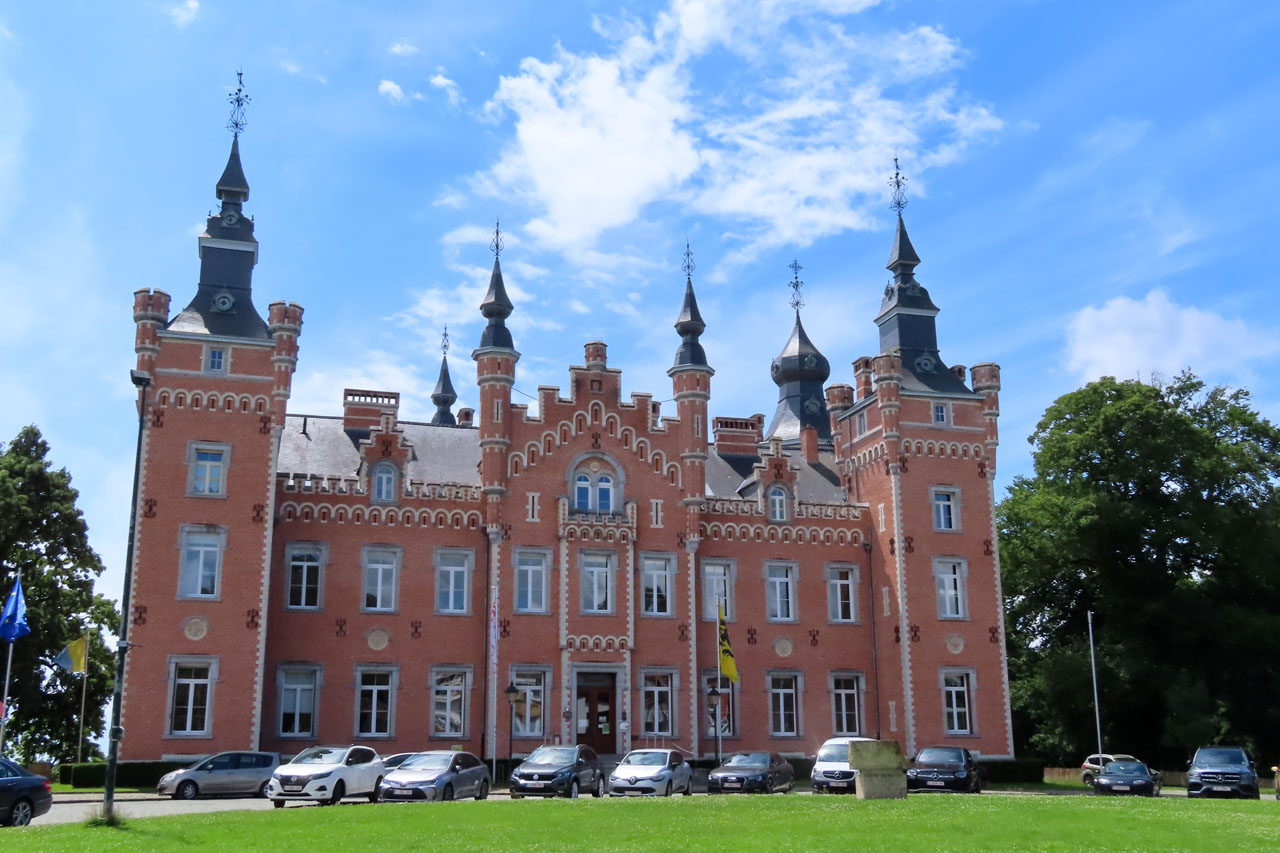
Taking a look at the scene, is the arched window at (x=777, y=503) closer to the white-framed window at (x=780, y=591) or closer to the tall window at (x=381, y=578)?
the white-framed window at (x=780, y=591)

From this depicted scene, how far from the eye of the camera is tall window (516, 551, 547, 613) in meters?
42.3

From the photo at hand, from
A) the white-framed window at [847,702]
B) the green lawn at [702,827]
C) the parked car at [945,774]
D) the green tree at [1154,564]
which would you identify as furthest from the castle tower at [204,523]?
the green tree at [1154,564]

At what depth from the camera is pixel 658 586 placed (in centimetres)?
4391

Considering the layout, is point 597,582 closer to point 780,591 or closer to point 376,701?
point 780,591

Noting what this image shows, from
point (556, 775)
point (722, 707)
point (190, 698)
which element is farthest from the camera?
point (722, 707)

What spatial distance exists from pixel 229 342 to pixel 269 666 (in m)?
10.7

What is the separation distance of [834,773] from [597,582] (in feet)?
42.6

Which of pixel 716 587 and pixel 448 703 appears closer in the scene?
pixel 448 703

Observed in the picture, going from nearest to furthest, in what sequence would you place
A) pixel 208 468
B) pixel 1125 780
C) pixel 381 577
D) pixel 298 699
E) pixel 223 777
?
pixel 223 777, pixel 1125 780, pixel 208 468, pixel 298 699, pixel 381 577

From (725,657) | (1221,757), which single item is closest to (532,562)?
(725,657)

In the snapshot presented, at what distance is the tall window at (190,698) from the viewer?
37.6 metres

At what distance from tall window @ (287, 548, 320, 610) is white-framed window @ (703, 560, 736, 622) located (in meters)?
13.8

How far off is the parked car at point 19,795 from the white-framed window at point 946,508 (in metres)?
32.2

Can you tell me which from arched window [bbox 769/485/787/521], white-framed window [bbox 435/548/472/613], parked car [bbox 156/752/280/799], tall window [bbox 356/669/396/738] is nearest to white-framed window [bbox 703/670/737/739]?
arched window [bbox 769/485/787/521]
